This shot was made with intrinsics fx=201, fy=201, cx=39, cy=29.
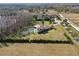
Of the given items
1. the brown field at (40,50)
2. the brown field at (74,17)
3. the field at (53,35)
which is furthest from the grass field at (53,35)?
the brown field at (74,17)

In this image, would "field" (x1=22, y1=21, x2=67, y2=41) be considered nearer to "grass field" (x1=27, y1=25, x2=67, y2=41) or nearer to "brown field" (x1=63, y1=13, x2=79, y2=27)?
"grass field" (x1=27, y1=25, x2=67, y2=41)

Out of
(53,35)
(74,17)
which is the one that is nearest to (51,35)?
(53,35)

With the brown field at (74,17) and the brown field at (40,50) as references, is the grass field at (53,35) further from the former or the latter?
the brown field at (74,17)

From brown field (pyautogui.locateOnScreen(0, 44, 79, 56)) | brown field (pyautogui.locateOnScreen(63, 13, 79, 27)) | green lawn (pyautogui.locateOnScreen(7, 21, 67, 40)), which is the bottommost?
brown field (pyautogui.locateOnScreen(0, 44, 79, 56))

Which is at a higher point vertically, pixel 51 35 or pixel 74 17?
pixel 74 17

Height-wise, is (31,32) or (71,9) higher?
(71,9)

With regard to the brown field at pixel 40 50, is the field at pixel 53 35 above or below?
above

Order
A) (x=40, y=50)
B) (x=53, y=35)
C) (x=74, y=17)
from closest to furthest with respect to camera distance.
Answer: (x=40, y=50), (x=53, y=35), (x=74, y=17)

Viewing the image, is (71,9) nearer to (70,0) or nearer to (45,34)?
(70,0)

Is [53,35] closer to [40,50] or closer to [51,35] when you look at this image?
[51,35]

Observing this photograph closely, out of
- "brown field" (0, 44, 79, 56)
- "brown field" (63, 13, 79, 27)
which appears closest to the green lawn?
"brown field" (0, 44, 79, 56)

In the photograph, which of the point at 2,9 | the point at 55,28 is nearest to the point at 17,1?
the point at 2,9
